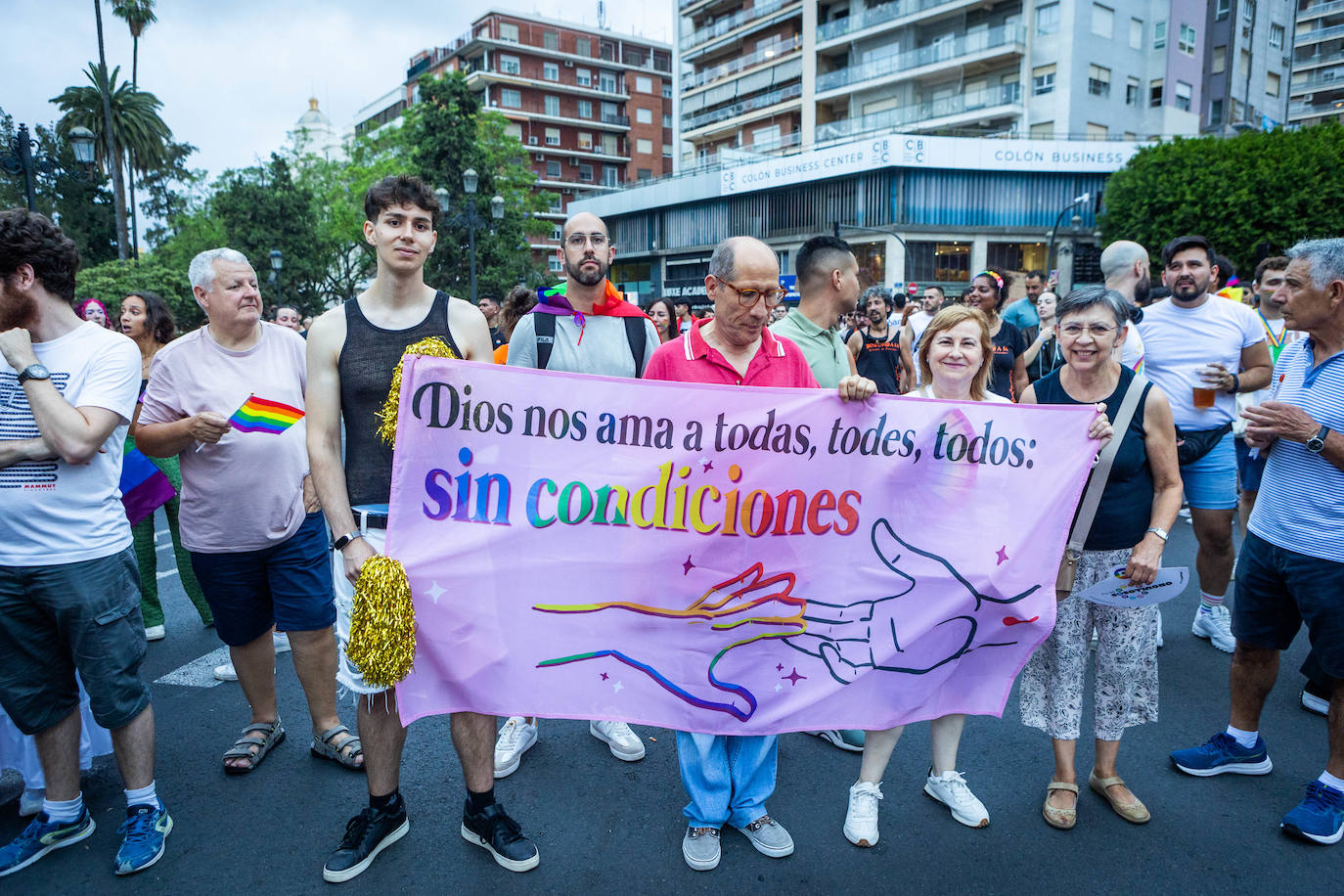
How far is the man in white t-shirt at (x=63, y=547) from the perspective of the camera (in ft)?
8.45

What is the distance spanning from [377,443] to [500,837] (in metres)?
1.48

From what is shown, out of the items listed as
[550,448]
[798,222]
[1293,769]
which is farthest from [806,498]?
[798,222]

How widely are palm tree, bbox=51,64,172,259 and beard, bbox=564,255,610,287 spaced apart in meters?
42.4

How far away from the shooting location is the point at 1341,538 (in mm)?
2857

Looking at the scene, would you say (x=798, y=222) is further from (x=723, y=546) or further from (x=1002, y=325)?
(x=723, y=546)

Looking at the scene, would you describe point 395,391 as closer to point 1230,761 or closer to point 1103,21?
point 1230,761

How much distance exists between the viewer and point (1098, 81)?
37.1 m

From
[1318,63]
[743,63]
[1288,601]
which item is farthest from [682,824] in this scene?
[1318,63]

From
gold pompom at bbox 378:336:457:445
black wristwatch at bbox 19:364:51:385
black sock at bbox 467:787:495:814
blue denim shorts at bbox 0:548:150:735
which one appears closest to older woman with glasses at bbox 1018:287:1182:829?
black sock at bbox 467:787:495:814

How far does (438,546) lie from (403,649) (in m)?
0.35

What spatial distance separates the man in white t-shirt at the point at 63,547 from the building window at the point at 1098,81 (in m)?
43.6

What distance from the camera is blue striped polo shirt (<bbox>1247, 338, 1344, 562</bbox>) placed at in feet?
9.48

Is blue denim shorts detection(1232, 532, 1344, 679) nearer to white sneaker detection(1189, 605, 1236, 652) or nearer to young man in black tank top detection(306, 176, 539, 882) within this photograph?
white sneaker detection(1189, 605, 1236, 652)

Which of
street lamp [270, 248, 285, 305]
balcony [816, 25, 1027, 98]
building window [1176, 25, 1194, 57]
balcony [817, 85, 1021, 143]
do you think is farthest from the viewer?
building window [1176, 25, 1194, 57]
